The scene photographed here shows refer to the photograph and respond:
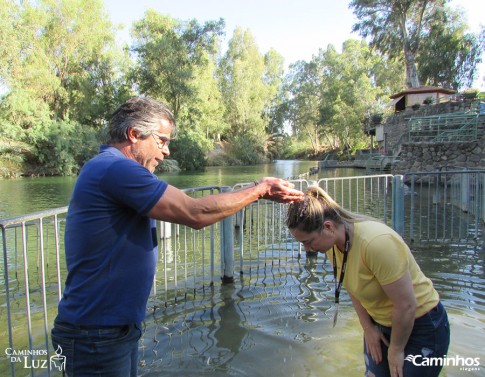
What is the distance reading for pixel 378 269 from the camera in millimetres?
1892

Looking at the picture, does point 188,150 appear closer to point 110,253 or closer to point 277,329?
point 277,329

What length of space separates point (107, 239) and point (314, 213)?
3.41 ft

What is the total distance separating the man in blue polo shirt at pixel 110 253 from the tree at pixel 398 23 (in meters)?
41.9

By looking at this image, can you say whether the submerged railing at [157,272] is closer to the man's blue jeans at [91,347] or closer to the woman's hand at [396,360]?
the man's blue jeans at [91,347]

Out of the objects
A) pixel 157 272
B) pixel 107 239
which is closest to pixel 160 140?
pixel 107 239

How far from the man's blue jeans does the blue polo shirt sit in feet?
0.14

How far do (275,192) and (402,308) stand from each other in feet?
2.85

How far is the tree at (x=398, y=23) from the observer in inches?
1495

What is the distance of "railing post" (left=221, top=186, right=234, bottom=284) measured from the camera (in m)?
5.70

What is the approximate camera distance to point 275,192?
2.19 metres

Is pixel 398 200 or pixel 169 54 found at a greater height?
pixel 169 54

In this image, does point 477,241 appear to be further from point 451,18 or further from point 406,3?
point 451,18

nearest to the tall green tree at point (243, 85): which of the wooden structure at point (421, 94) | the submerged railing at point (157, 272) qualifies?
the wooden structure at point (421, 94)

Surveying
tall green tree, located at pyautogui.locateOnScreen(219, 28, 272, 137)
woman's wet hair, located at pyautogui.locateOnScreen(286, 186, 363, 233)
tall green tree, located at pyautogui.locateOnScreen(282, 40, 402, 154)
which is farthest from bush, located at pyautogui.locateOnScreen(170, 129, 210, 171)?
woman's wet hair, located at pyautogui.locateOnScreen(286, 186, 363, 233)
